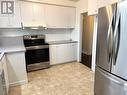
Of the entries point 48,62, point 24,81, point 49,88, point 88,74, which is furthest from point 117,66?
point 48,62

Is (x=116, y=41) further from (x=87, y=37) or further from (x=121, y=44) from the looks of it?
(x=87, y=37)

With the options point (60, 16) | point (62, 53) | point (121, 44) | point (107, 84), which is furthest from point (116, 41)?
point (60, 16)

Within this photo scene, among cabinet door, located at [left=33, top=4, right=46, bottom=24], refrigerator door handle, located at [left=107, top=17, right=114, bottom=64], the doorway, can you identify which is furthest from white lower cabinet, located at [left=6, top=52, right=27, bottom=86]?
the doorway

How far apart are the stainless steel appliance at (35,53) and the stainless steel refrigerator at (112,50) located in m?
2.20

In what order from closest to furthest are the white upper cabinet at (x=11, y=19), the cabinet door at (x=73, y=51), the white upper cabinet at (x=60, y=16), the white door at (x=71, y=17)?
1. the white upper cabinet at (x=11, y=19)
2. the white upper cabinet at (x=60, y=16)
3. the white door at (x=71, y=17)
4. the cabinet door at (x=73, y=51)

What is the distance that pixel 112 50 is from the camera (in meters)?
1.58

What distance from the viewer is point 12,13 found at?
3.31 meters

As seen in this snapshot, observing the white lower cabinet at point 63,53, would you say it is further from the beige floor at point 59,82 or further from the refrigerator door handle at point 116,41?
the refrigerator door handle at point 116,41

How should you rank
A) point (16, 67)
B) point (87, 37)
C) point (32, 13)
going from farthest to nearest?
point (87, 37), point (32, 13), point (16, 67)

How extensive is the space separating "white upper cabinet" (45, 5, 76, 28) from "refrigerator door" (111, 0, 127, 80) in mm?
2833

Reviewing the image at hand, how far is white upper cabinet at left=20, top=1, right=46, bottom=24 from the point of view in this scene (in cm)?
346

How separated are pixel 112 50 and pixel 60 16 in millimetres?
2944

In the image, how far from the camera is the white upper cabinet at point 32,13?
3.46 metres

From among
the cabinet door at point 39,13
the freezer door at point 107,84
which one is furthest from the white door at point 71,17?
the freezer door at point 107,84
